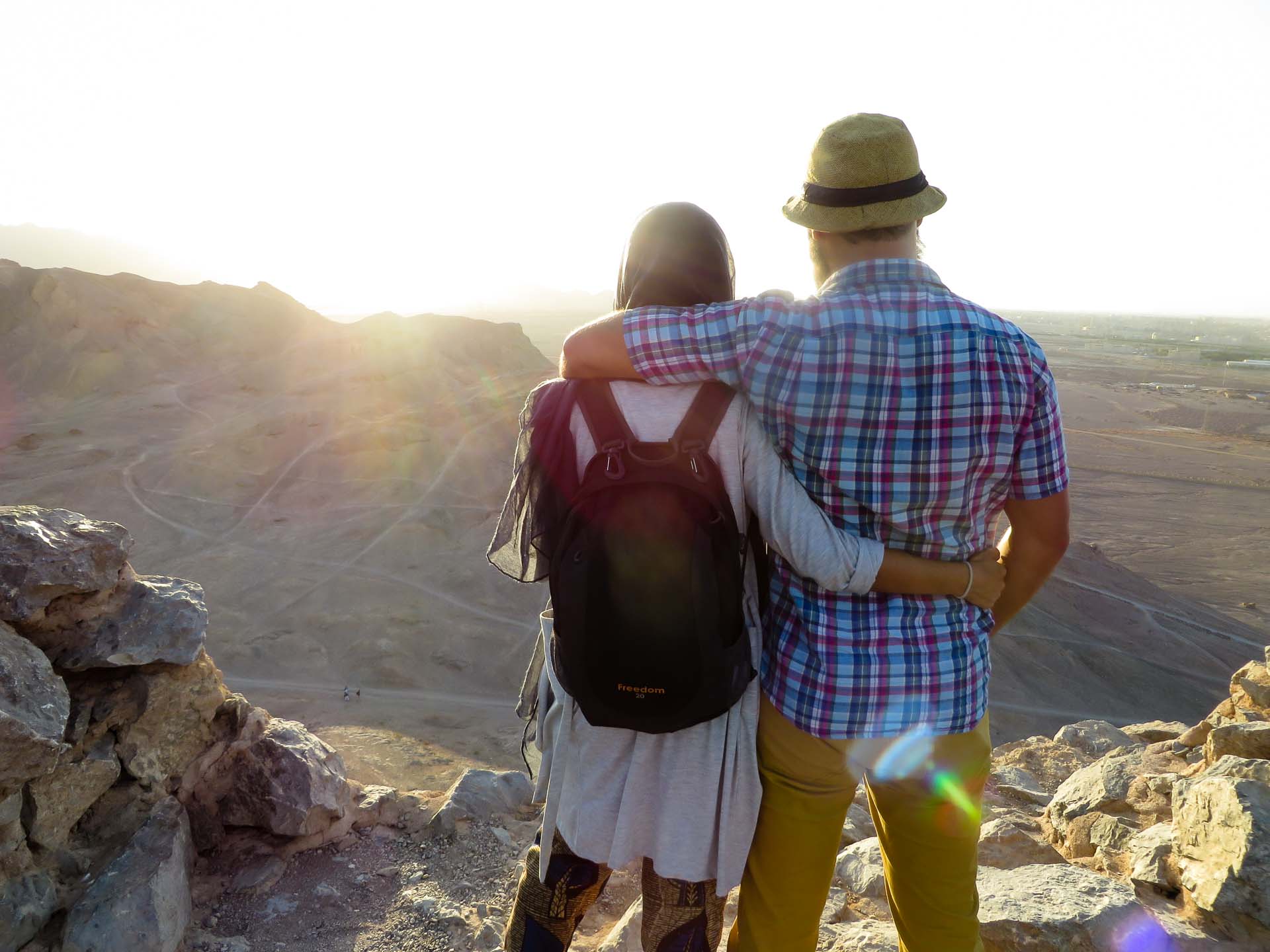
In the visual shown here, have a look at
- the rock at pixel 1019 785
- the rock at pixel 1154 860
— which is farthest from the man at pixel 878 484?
the rock at pixel 1019 785

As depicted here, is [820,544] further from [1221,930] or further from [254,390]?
[254,390]

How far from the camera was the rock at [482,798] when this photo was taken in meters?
4.08

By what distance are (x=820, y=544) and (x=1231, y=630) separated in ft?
58.2

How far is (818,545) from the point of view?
1424 mm

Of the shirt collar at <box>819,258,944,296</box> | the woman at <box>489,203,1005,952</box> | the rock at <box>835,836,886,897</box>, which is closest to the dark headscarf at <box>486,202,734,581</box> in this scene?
the woman at <box>489,203,1005,952</box>

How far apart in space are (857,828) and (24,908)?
12.3 ft

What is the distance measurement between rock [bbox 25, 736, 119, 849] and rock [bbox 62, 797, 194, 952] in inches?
9.1

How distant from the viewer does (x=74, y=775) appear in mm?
3166

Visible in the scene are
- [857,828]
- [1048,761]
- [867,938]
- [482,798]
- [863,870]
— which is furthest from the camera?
[1048,761]

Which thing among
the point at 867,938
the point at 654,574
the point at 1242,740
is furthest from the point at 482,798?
the point at 1242,740

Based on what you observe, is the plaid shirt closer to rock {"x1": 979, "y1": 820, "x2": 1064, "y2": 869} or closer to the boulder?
the boulder

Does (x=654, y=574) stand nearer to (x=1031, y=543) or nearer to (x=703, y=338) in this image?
(x=703, y=338)

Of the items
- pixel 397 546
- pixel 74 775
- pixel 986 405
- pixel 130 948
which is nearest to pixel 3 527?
pixel 74 775

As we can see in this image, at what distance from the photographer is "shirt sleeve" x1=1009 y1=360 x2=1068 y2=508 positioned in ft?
4.78
